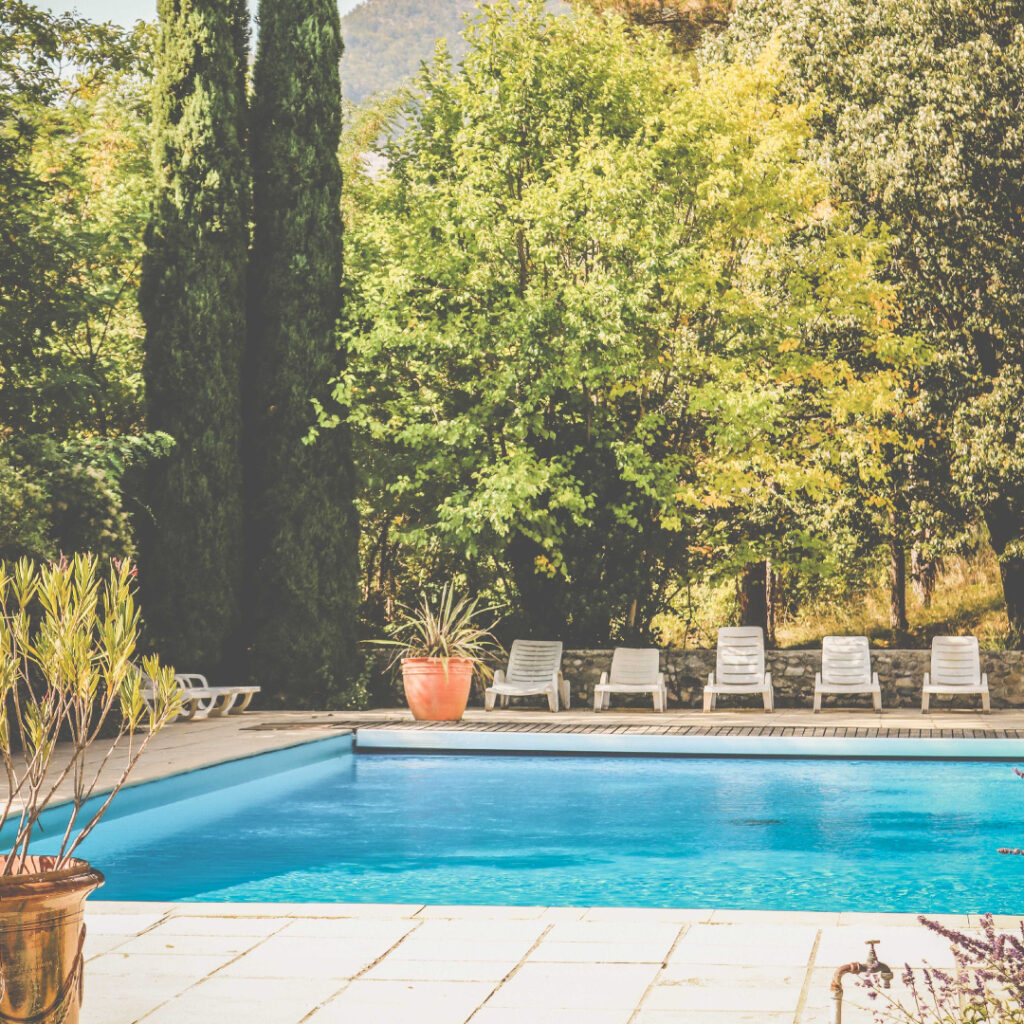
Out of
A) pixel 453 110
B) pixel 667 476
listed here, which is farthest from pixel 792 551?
pixel 453 110

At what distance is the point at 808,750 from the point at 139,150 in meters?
11.2

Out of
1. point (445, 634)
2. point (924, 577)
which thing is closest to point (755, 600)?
point (924, 577)

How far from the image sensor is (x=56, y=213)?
13414mm

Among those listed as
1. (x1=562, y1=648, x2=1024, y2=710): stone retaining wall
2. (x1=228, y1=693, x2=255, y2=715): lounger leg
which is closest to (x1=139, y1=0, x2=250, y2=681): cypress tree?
(x1=228, y1=693, x2=255, y2=715): lounger leg

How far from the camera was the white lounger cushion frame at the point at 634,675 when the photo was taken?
492 inches

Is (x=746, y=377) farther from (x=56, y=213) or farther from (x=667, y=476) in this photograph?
(x=56, y=213)

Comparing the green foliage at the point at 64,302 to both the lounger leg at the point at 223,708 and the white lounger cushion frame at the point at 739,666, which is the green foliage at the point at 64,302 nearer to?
the lounger leg at the point at 223,708

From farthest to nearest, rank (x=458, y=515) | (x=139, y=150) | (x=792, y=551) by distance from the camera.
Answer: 1. (x=139, y=150)
2. (x=792, y=551)
3. (x=458, y=515)

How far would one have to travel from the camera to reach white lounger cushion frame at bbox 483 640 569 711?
12.7 meters

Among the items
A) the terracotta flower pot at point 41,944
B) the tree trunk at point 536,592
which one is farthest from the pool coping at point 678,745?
the terracotta flower pot at point 41,944

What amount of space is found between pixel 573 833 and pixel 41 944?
5.39 m

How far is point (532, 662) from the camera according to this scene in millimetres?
12914

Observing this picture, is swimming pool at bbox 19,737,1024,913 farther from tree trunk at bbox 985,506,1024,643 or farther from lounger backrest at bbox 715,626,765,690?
tree trunk at bbox 985,506,1024,643

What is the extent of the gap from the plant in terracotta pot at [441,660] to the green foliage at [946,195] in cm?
544
